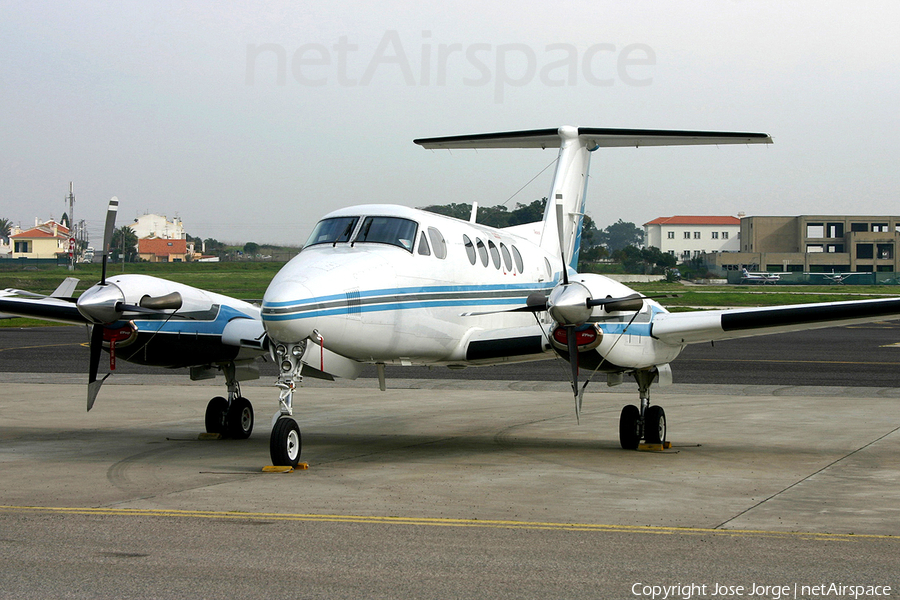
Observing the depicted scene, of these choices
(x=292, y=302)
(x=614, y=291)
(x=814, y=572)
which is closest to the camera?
(x=814, y=572)

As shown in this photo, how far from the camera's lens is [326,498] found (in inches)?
362

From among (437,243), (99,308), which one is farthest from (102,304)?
(437,243)

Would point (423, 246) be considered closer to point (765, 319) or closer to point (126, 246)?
→ point (765, 319)

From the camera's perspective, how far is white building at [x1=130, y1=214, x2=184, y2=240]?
148 meters

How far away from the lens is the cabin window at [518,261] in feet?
50.6

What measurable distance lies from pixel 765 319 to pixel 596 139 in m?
6.98

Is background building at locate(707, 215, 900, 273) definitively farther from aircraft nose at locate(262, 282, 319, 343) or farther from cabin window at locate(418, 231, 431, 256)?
aircraft nose at locate(262, 282, 319, 343)

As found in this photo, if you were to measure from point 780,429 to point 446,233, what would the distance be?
633 centimetres

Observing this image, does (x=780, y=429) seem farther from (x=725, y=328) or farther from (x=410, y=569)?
(x=410, y=569)

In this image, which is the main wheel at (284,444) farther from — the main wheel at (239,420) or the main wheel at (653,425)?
the main wheel at (653,425)

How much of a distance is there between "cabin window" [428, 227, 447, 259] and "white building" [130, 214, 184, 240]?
139395 millimetres

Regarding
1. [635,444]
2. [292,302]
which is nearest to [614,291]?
[635,444]

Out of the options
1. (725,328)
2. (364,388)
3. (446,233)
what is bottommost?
(364,388)

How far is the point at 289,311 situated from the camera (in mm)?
10250
